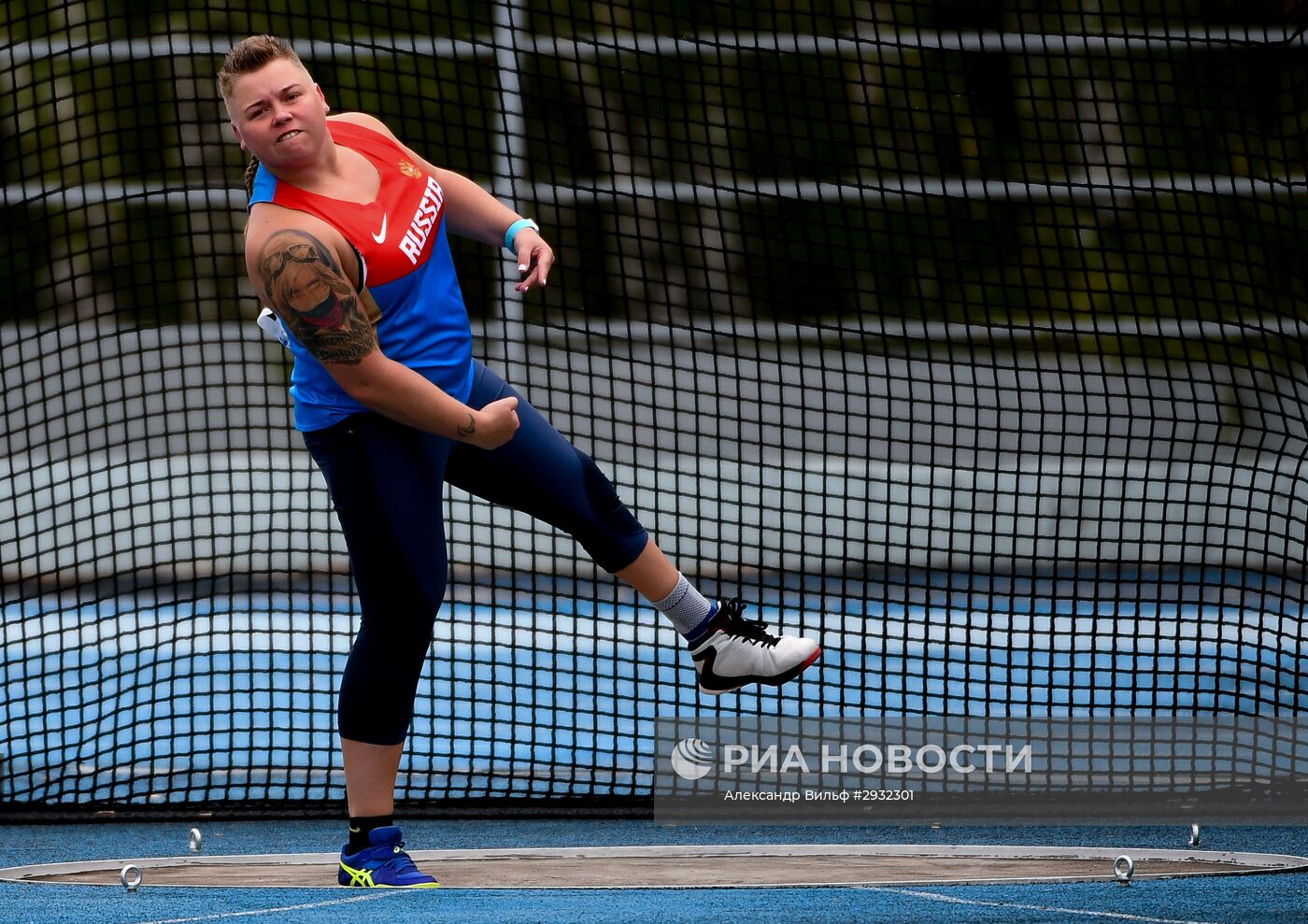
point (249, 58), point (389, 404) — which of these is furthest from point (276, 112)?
point (389, 404)

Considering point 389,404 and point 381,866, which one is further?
point 381,866

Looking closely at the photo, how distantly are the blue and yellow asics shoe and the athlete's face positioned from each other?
1.26 meters

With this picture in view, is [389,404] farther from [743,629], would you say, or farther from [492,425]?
[743,629]

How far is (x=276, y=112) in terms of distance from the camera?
2.62 m

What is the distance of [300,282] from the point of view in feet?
8.36

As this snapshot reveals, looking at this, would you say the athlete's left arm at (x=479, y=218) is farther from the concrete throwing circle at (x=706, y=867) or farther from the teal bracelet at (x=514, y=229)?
the concrete throwing circle at (x=706, y=867)

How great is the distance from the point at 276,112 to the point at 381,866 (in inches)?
54.5

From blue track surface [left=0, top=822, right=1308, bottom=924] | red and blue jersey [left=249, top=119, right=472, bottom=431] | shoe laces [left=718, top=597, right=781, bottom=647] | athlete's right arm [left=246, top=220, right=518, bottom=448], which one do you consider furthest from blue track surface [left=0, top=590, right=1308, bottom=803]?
athlete's right arm [left=246, top=220, right=518, bottom=448]

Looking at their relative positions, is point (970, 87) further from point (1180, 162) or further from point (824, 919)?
point (824, 919)

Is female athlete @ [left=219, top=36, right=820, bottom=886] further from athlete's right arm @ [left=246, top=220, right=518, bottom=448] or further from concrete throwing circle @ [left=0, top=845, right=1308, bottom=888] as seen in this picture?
concrete throwing circle @ [left=0, top=845, right=1308, bottom=888]

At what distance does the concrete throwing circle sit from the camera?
3.48 meters

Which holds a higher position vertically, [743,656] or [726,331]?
[726,331]

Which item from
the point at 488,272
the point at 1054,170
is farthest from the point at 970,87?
the point at 488,272

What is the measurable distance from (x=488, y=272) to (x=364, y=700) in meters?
5.85
